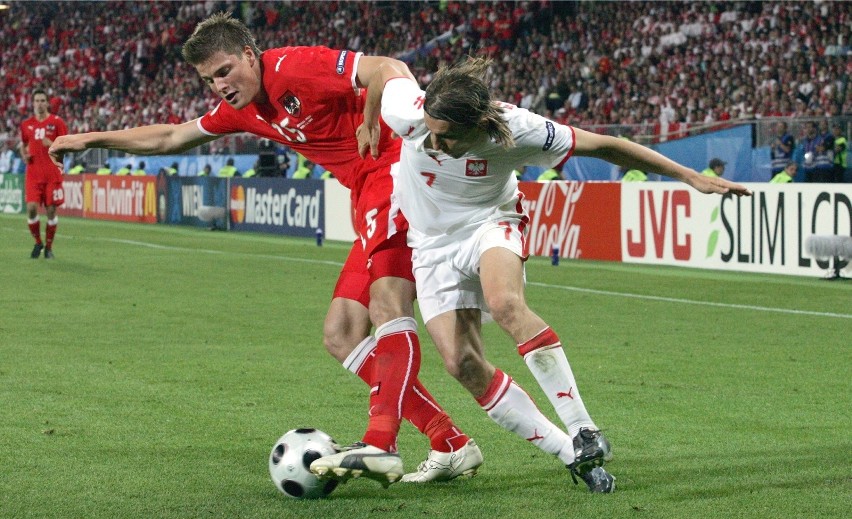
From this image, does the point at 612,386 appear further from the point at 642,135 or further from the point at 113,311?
the point at 642,135

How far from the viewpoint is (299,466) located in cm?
475

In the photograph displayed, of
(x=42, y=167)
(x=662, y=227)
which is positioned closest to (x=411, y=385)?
(x=662, y=227)

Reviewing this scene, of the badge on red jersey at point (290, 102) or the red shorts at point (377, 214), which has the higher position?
the badge on red jersey at point (290, 102)

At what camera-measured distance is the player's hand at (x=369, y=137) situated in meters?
5.16

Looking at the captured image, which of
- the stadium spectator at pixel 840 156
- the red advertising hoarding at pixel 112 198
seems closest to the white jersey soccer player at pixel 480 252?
the stadium spectator at pixel 840 156

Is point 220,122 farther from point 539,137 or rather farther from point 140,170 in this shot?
point 140,170

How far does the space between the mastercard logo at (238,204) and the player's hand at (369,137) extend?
20335 millimetres

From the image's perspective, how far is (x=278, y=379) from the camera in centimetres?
774

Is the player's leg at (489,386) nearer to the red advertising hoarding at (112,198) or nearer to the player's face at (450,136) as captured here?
the player's face at (450,136)

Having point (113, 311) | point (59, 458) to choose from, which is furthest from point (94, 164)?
point (59, 458)

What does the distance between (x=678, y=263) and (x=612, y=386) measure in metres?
9.08

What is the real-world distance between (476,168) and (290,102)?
3.26 feet

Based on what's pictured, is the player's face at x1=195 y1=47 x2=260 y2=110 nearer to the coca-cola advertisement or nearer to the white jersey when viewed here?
the white jersey

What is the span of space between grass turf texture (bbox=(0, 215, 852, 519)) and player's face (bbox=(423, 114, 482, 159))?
1.28 metres
